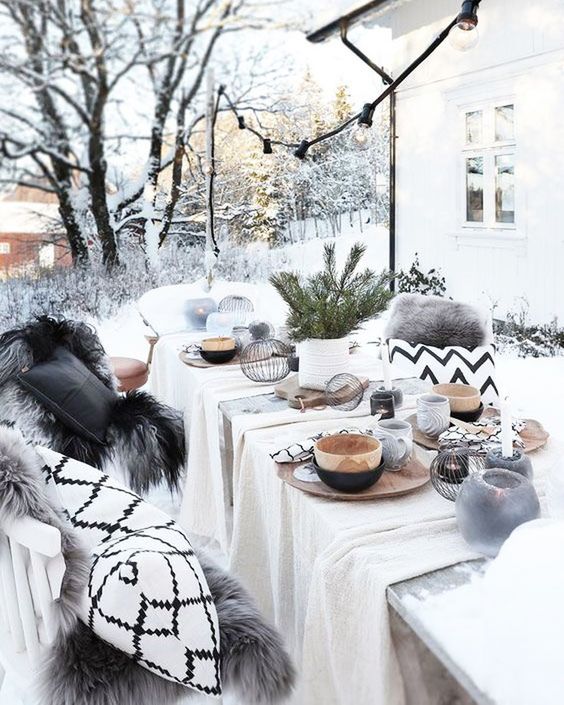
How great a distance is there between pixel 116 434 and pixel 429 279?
13.6ft

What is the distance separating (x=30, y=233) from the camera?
4902 millimetres

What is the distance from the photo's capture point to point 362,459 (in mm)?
1187

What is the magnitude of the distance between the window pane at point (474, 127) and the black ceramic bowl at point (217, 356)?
12.1ft

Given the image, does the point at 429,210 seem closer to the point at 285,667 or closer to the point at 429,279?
the point at 429,279

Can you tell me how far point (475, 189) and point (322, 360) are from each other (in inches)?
153

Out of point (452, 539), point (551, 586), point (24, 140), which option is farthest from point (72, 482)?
point (24, 140)

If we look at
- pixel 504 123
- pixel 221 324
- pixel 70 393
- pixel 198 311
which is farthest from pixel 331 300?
pixel 504 123

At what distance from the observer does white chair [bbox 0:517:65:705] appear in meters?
0.99

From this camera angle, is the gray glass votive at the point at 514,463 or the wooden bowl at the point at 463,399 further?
the wooden bowl at the point at 463,399

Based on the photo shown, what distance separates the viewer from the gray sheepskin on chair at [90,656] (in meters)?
1.00

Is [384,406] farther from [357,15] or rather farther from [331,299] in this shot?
[357,15]

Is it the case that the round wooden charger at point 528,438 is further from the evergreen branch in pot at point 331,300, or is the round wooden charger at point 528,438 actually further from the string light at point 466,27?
the string light at point 466,27

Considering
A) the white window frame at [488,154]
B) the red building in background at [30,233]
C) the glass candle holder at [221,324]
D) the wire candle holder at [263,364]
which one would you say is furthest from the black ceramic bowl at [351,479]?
the red building in background at [30,233]

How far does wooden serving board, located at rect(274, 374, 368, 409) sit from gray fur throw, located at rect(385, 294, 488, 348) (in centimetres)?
69
